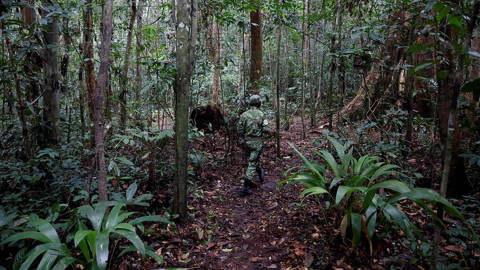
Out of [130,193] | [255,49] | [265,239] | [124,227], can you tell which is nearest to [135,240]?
[124,227]

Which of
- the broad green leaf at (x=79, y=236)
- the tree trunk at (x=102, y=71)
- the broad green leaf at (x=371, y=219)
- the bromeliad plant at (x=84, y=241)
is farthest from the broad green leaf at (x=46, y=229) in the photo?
the broad green leaf at (x=371, y=219)

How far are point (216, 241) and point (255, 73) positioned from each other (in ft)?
20.5

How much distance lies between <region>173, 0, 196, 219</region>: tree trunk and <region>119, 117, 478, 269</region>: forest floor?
1.62 feet

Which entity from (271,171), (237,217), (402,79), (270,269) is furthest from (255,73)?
(270,269)

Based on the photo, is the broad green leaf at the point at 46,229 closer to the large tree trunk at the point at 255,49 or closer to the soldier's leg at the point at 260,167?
the soldier's leg at the point at 260,167

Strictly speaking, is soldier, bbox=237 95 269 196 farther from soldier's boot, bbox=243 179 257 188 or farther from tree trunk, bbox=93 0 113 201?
tree trunk, bbox=93 0 113 201

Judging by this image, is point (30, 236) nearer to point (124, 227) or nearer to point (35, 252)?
point (35, 252)

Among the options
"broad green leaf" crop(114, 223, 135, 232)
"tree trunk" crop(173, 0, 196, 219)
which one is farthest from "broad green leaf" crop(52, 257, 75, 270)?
"tree trunk" crop(173, 0, 196, 219)

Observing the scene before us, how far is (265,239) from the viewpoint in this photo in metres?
3.65

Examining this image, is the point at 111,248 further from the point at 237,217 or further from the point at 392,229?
the point at 392,229

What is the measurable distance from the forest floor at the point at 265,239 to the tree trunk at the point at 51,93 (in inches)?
107

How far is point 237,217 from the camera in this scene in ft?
14.7

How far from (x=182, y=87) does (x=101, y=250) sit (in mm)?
2197

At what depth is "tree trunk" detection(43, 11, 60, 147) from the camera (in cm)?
439
